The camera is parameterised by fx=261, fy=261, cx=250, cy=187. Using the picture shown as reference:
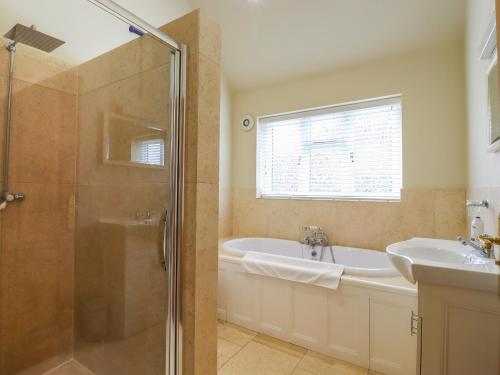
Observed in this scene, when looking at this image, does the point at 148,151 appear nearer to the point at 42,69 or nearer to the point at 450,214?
the point at 42,69

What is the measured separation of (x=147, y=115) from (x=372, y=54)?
89.0 inches

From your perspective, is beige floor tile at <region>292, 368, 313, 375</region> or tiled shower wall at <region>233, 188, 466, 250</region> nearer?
beige floor tile at <region>292, 368, 313, 375</region>

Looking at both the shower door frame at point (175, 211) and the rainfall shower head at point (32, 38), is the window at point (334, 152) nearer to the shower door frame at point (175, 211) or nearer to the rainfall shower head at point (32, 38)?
the shower door frame at point (175, 211)

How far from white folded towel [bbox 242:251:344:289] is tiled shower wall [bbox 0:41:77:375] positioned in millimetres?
1257

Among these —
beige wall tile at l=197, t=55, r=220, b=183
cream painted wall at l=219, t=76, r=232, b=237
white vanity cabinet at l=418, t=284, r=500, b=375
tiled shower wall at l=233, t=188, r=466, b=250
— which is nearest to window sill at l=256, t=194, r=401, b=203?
tiled shower wall at l=233, t=188, r=466, b=250

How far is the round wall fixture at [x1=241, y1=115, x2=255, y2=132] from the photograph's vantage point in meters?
3.21

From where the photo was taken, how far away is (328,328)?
71.7 inches

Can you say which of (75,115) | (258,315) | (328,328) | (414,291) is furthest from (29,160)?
(414,291)

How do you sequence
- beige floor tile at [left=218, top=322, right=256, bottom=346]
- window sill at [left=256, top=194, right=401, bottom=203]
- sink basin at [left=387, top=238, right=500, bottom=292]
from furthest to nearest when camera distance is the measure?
1. window sill at [left=256, top=194, right=401, bottom=203]
2. beige floor tile at [left=218, top=322, right=256, bottom=346]
3. sink basin at [left=387, top=238, right=500, bottom=292]

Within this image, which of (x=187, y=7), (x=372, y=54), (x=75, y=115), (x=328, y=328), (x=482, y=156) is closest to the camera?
(x=75, y=115)

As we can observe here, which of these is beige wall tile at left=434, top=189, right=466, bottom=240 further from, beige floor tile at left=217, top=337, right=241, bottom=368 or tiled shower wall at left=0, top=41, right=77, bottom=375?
tiled shower wall at left=0, top=41, right=77, bottom=375

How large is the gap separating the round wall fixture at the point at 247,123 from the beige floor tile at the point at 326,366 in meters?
2.41

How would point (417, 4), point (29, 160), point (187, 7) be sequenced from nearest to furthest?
point (29, 160) → point (417, 4) → point (187, 7)

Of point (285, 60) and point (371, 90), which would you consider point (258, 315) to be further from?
point (285, 60)
